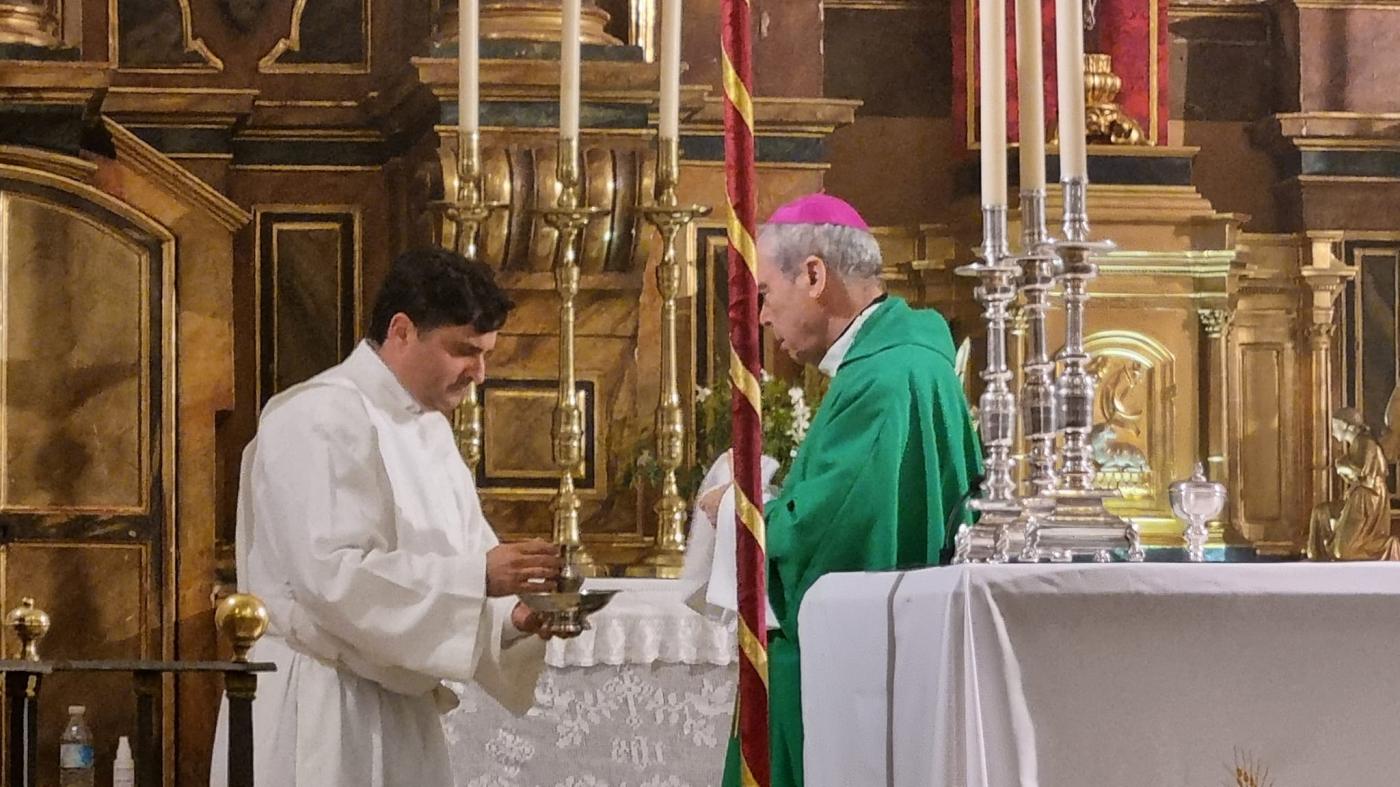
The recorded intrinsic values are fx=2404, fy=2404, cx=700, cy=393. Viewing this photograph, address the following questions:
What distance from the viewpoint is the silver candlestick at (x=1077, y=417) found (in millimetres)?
3471

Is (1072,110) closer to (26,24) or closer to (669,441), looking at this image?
(669,441)

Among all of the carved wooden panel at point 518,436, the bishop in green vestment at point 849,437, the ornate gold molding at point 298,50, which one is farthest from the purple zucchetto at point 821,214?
the ornate gold molding at point 298,50

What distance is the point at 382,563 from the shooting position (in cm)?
425

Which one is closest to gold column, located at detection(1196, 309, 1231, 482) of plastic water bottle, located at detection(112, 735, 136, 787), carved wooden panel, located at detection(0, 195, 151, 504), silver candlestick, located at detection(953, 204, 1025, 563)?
carved wooden panel, located at detection(0, 195, 151, 504)

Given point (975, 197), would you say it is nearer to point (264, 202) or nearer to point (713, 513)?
point (264, 202)

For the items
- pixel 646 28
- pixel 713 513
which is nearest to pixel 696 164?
pixel 646 28

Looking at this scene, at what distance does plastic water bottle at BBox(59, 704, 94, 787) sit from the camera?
6.90 metres

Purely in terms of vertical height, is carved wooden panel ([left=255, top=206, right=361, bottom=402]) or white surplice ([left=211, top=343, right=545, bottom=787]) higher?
carved wooden panel ([left=255, top=206, right=361, bottom=402])

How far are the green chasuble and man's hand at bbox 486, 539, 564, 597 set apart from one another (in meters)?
0.39

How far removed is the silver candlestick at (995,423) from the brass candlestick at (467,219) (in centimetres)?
124

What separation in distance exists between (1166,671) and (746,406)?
2.16ft

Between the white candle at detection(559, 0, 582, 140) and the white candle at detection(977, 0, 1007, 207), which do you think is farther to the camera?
the white candle at detection(559, 0, 582, 140)

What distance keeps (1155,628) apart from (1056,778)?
23cm

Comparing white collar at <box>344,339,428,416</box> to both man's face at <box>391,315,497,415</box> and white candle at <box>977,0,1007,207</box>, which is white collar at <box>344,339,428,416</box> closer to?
man's face at <box>391,315,497,415</box>
